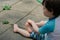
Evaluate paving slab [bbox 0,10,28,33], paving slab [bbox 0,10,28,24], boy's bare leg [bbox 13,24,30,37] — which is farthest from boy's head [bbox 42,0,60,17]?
paving slab [bbox 0,10,28,24]

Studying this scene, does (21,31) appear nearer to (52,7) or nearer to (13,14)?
(13,14)

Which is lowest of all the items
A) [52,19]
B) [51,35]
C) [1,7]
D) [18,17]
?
[51,35]

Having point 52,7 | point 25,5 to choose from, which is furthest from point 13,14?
point 52,7

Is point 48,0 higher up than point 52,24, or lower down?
higher up

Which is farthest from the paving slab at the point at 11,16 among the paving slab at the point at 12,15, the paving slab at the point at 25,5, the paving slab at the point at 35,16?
the paving slab at the point at 25,5

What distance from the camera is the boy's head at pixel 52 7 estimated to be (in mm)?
2588

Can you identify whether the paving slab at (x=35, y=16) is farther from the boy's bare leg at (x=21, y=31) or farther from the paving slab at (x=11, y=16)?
the boy's bare leg at (x=21, y=31)

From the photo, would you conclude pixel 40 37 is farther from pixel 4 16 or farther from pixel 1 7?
pixel 1 7

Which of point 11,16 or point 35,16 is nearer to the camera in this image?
point 11,16

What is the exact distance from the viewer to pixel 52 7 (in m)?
2.64

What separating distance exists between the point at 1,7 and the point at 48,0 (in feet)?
9.47

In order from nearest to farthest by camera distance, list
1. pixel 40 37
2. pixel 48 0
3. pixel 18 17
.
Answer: pixel 48 0
pixel 40 37
pixel 18 17

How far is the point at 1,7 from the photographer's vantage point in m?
5.33

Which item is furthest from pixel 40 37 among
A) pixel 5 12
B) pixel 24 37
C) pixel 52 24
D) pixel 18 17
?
pixel 5 12
